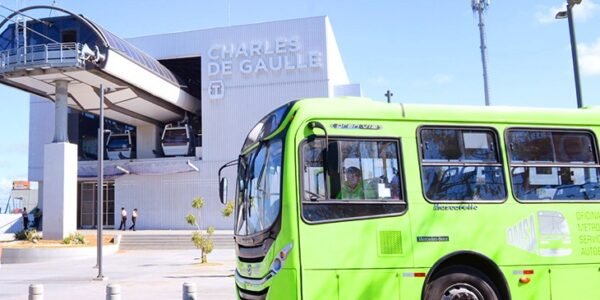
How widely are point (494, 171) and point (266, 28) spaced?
101ft

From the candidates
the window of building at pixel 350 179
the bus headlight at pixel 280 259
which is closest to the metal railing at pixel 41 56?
the window of building at pixel 350 179

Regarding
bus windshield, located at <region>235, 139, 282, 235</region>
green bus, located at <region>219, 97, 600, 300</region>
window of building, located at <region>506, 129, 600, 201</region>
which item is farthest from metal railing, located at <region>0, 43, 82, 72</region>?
window of building, located at <region>506, 129, 600, 201</region>

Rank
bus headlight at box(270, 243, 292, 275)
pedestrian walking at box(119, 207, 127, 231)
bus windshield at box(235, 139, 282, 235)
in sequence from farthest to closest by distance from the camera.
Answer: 1. pedestrian walking at box(119, 207, 127, 231)
2. bus windshield at box(235, 139, 282, 235)
3. bus headlight at box(270, 243, 292, 275)

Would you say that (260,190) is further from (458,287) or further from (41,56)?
(41,56)

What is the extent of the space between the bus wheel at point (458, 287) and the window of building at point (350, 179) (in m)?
1.05

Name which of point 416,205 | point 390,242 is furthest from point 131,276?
point 416,205

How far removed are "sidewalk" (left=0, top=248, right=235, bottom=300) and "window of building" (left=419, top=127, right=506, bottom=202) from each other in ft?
21.6

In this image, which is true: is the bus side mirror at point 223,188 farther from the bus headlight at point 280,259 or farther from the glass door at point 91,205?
the glass door at point 91,205

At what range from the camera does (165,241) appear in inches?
1192

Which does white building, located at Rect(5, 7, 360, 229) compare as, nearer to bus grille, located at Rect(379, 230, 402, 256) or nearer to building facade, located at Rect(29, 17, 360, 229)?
building facade, located at Rect(29, 17, 360, 229)

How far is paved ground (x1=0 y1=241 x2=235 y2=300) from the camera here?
13.1m

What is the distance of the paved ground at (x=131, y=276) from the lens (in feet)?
43.0

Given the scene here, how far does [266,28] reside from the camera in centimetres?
3659

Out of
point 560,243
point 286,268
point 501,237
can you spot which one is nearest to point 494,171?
point 501,237
